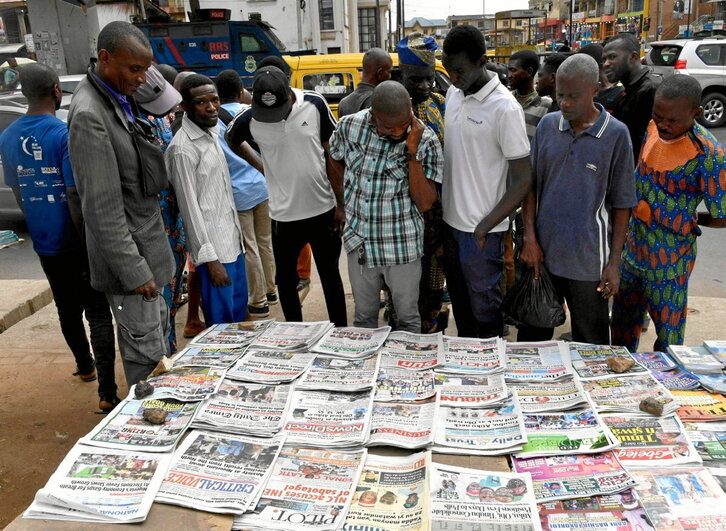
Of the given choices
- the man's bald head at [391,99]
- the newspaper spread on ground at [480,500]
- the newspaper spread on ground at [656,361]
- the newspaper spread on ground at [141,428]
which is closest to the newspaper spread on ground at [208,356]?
the newspaper spread on ground at [141,428]

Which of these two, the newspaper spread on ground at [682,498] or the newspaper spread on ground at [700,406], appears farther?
the newspaper spread on ground at [700,406]

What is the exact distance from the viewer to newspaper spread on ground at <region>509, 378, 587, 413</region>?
1.90 metres

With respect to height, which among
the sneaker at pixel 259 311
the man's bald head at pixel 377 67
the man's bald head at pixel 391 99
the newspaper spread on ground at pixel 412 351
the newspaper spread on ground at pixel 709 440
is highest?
the man's bald head at pixel 377 67

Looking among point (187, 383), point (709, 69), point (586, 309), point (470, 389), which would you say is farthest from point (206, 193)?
point (709, 69)

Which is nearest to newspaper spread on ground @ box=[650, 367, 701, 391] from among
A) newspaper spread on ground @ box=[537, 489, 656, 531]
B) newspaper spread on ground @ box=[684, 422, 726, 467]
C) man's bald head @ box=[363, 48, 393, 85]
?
newspaper spread on ground @ box=[684, 422, 726, 467]

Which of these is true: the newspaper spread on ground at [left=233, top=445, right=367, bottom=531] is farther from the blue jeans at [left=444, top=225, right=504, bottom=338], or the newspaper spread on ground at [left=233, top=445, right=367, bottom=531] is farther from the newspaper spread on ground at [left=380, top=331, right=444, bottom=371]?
the blue jeans at [left=444, top=225, right=504, bottom=338]

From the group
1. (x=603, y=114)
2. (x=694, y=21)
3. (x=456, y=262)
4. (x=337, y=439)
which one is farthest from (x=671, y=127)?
(x=694, y=21)

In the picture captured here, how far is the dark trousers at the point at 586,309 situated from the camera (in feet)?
7.97

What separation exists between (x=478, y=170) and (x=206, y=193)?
123 centimetres

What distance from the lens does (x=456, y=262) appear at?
2646 mm

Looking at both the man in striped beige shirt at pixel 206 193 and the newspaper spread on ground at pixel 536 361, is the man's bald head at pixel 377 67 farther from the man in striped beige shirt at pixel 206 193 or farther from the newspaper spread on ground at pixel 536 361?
the newspaper spread on ground at pixel 536 361

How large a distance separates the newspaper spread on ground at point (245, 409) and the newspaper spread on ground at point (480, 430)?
1.71 ft

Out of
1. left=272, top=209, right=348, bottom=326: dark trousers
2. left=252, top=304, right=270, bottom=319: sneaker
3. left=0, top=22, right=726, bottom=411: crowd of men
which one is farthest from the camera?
left=252, top=304, right=270, bottom=319: sneaker

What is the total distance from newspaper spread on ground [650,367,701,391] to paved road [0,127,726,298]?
2479mm
